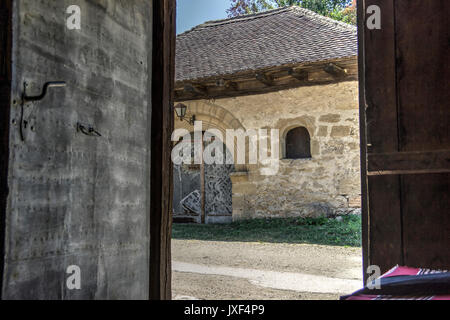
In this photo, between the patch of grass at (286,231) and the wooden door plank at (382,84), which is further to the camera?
the patch of grass at (286,231)

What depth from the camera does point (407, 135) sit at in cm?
303

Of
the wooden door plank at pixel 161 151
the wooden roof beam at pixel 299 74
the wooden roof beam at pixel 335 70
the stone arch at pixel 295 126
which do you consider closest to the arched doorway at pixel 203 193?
the stone arch at pixel 295 126

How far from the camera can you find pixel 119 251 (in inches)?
130

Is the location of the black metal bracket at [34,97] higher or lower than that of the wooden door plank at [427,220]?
higher

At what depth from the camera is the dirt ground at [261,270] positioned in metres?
5.10

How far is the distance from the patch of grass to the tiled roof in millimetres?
4000

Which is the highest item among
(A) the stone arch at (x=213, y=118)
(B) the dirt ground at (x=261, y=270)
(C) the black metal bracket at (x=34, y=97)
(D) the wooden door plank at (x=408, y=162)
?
(A) the stone arch at (x=213, y=118)

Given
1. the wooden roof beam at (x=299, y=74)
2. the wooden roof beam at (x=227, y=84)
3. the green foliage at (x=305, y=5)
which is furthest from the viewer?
the green foliage at (x=305, y=5)

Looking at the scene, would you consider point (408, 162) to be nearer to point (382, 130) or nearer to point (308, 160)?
point (382, 130)

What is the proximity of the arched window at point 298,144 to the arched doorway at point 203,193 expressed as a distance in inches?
73.8

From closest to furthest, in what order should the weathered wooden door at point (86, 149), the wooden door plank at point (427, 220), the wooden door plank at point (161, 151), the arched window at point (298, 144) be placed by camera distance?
1. the weathered wooden door at point (86, 149)
2. the wooden door plank at point (427, 220)
3. the wooden door plank at point (161, 151)
4. the arched window at point (298, 144)

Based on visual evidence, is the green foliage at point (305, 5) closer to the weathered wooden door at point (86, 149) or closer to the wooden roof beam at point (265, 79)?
the wooden roof beam at point (265, 79)

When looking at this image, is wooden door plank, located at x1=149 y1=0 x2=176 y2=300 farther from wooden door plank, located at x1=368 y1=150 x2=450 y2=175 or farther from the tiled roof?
the tiled roof

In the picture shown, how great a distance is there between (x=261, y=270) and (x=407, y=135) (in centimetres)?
401
